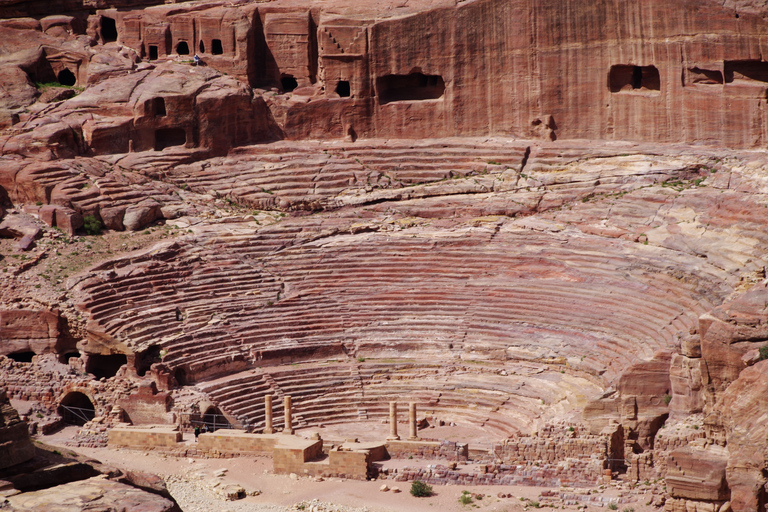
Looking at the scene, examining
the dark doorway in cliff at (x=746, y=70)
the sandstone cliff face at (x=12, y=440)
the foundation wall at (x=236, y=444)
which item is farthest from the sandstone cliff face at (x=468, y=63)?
the sandstone cliff face at (x=12, y=440)

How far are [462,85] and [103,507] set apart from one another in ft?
76.4

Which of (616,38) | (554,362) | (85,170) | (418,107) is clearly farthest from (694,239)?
(85,170)

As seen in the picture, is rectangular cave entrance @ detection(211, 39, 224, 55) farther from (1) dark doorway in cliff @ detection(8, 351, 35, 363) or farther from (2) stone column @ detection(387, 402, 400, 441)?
(2) stone column @ detection(387, 402, 400, 441)

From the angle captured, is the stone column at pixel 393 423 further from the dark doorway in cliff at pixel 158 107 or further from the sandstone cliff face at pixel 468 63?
the dark doorway in cliff at pixel 158 107

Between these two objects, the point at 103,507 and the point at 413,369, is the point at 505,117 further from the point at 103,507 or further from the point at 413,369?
the point at 103,507

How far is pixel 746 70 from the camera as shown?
111 ft

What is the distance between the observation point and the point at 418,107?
37.5 m

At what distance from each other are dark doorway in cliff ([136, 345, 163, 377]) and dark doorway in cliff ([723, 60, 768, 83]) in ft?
55.7

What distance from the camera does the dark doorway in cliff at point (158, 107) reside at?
37.4 meters

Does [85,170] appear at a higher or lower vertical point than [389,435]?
higher

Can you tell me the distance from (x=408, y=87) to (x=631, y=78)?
→ 6931 millimetres

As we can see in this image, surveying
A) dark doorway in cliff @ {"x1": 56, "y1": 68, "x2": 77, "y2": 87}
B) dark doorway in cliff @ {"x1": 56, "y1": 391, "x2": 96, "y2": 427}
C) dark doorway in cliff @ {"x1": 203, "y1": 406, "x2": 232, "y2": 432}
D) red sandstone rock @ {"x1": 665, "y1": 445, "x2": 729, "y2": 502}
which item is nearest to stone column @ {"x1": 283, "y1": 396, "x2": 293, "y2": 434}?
dark doorway in cliff @ {"x1": 203, "y1": 406, "x2": 232, "y2": 432}

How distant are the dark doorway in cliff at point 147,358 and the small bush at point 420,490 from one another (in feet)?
27.8

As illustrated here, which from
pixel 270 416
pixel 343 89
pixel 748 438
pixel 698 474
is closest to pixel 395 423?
pixel 270 416
